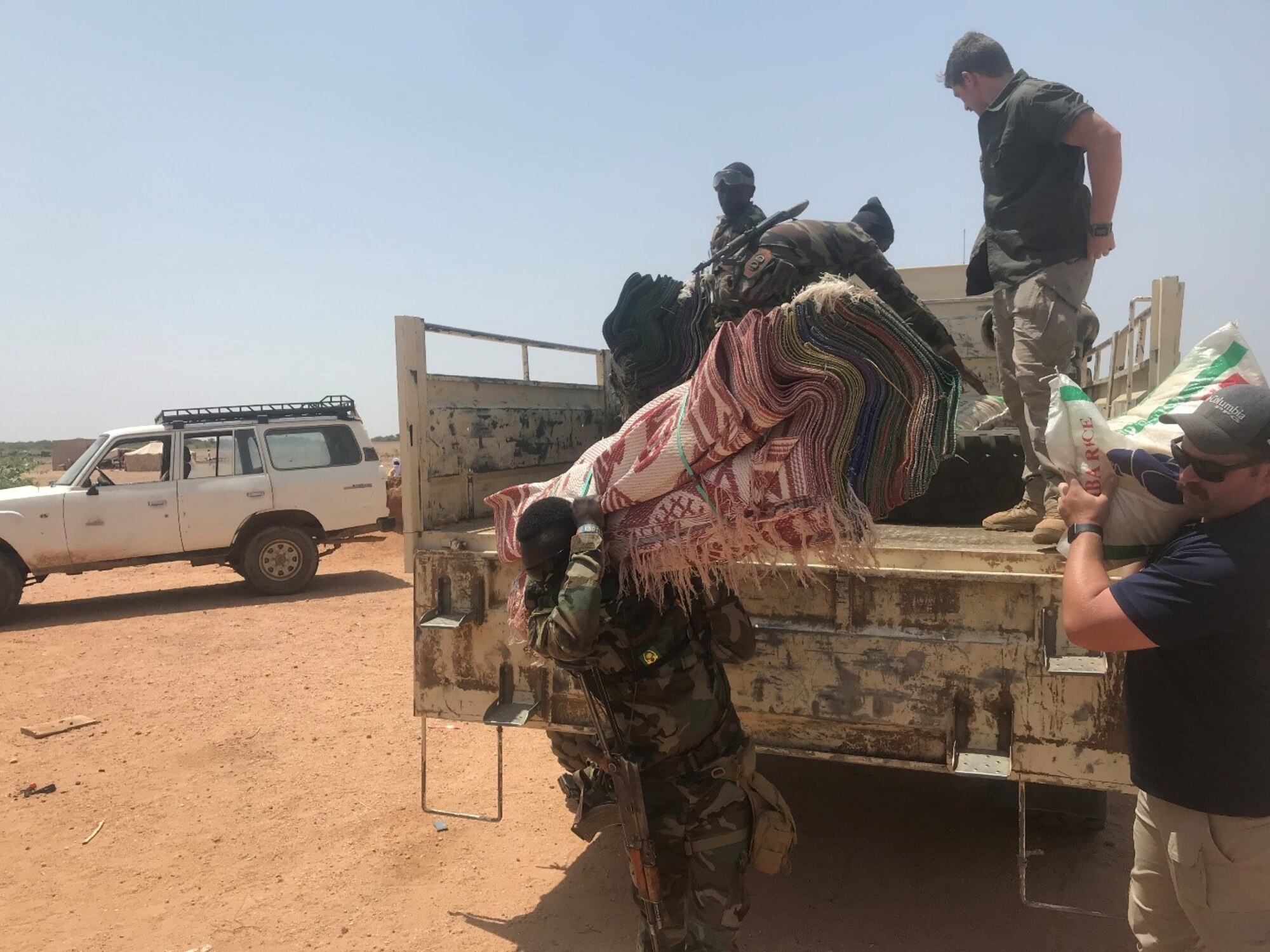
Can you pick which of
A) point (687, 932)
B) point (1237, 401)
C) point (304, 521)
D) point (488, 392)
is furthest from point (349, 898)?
point (304, 521)

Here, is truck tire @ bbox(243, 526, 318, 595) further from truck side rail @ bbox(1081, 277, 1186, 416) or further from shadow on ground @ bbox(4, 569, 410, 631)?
truck side rail @ bbox(1081, 277, 1186, 416)

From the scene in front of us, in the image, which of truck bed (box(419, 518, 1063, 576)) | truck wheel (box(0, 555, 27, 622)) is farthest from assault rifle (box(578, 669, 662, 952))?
truck wheel (box(0, 555, 27, 622))

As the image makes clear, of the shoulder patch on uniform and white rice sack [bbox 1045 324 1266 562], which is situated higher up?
the shoulder patch on uniform

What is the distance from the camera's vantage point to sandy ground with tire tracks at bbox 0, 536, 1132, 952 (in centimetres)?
313

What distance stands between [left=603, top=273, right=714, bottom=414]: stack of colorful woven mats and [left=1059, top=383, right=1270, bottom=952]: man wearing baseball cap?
4.53ft

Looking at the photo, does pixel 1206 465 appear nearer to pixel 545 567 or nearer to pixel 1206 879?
pixel 1206 879

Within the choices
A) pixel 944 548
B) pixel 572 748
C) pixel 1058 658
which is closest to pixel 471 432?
pixel 572 748

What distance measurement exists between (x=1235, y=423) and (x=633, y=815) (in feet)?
5.72

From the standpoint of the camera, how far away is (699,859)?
2.50 metres

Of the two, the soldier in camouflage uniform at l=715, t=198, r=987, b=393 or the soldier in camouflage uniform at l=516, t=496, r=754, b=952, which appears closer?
the soldier in camouflage uniform at l=516, t=496, r=754, b=952

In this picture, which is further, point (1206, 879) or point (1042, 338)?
point (1042, 338)

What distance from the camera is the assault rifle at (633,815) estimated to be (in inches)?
97.7

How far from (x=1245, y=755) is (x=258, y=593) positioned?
31.1ft

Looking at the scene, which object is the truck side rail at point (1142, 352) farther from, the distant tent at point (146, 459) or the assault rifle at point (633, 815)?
the distant tent at point (146, 459)
